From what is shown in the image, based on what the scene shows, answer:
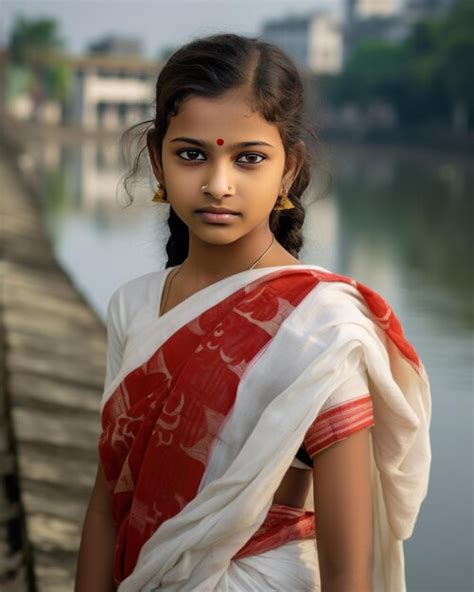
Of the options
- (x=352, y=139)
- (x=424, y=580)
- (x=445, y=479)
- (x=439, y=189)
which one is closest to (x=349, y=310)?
(x=424, y=580)

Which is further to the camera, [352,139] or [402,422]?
[352,139]

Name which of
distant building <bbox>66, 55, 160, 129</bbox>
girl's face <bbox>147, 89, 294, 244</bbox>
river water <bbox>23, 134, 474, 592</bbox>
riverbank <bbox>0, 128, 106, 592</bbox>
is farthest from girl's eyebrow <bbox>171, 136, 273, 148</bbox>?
distant building <bbox>66, 55, 160, 129</bbox>

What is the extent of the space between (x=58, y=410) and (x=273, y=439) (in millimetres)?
2847

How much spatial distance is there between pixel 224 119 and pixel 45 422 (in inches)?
101

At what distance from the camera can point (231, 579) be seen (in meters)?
1.23

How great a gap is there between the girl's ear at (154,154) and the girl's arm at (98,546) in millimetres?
337

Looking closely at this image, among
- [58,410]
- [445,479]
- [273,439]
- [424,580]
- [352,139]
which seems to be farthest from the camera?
[352,139]

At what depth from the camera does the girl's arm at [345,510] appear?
119 cm

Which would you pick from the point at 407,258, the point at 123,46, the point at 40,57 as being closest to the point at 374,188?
the point at 407,258

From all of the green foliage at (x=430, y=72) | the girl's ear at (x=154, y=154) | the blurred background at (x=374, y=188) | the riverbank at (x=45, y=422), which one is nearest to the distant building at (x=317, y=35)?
the blurred background at (x=374, y=188)

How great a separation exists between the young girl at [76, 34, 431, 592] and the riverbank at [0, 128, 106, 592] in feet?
3.50

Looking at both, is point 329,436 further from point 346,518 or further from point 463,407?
point 463,407

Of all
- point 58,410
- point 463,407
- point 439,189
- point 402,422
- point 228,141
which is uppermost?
point 228,141

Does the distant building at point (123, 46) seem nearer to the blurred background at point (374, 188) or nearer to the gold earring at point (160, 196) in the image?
the blurred background at point (374, 188)
